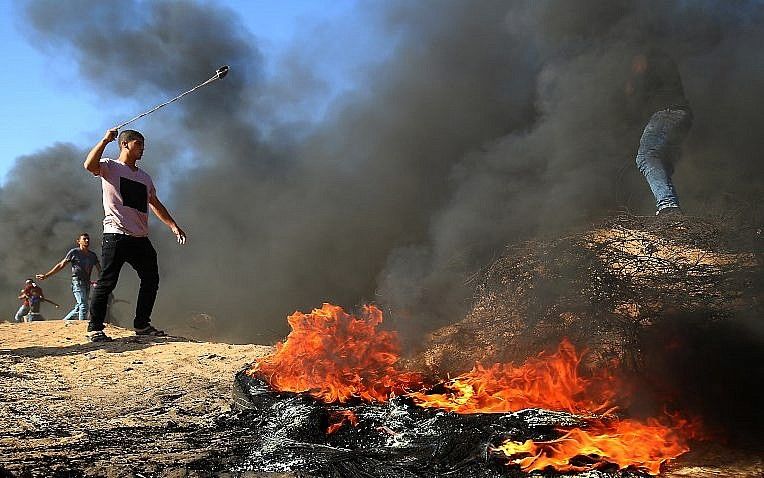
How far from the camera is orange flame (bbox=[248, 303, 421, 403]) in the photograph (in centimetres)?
346

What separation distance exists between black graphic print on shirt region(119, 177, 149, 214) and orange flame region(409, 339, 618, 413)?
3.66 metres

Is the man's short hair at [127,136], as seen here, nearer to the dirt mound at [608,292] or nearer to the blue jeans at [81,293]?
the dirt mound at [608,292]

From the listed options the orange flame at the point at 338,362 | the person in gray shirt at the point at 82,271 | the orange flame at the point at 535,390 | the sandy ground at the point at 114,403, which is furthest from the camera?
the person in gray shirt at the point at 82,271

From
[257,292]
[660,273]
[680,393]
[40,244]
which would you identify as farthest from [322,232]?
[40,244]

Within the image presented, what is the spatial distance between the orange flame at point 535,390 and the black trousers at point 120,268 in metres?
3.54

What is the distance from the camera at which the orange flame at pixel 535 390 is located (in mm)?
2990

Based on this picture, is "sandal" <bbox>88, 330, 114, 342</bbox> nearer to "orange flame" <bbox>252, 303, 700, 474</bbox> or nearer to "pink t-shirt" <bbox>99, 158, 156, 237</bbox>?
"pink t-shirt" <bbox>99, 158, 156, 237</bbox>

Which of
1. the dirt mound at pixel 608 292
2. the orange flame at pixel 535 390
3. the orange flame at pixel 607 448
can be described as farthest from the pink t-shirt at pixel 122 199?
the orange flame at pixel 607 448

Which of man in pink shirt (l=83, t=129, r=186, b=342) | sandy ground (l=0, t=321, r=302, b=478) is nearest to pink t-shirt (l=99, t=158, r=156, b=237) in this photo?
man in pink shirt (l=83, t=129, r=186, b=342)

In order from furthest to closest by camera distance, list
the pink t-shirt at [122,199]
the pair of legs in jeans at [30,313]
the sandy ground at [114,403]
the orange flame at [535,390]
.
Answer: the pair of legs in jeans at [30,313], the pink t-shirt at [122,199], the orange flame at [535,390], the sandy ground at [114,403]

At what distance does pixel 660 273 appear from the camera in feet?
11.9

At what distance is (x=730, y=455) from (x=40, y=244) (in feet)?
60.0

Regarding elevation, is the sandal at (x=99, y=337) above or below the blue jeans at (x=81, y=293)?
below

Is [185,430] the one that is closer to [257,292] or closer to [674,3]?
[257,292]
